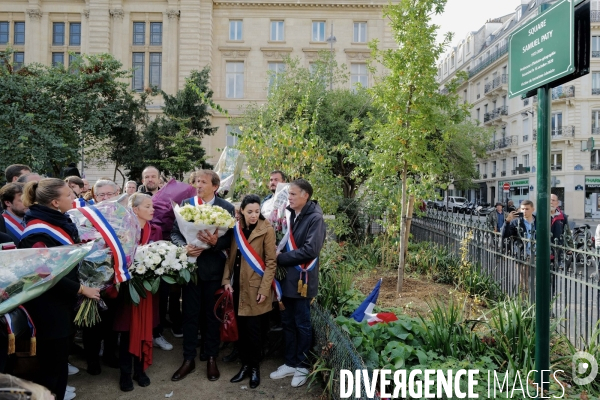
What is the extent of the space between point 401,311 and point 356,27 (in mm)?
35541

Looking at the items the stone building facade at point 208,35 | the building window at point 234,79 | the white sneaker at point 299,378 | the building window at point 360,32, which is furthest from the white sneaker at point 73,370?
the building window at point 360,32

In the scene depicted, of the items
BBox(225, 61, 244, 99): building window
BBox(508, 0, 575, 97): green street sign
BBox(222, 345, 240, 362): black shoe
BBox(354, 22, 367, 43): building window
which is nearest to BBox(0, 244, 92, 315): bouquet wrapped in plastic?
BBox(222, 345, 240, 362): black shoe

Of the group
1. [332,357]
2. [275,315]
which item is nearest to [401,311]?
[275,315]

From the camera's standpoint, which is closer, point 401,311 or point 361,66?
point 401,311

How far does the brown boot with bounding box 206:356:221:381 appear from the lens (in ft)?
15.0

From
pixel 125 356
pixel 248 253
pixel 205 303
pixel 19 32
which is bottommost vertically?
pixel 125 356

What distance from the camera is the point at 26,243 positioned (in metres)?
3.50

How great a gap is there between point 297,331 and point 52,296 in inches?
92.4

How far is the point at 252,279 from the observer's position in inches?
180

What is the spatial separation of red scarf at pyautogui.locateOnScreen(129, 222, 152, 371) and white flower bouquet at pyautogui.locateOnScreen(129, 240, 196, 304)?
144 millimetres

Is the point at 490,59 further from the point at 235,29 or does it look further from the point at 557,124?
the point at 235,29

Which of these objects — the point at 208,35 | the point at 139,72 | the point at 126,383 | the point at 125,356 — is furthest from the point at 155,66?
the point at 126,383

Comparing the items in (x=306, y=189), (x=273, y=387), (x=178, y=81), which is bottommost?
(x=273, y=387)

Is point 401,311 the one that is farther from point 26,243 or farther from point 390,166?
point 26,243
